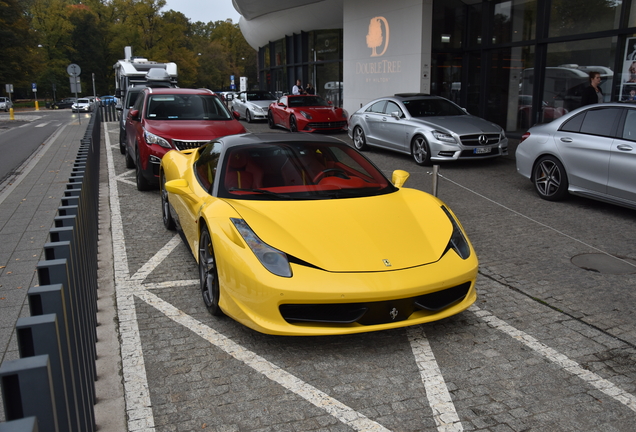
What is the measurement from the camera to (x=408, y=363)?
379 centimetres

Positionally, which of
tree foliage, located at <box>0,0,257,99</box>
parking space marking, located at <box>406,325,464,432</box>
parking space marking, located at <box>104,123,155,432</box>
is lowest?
parking space marking, located at <box>406,325,464,432</box>

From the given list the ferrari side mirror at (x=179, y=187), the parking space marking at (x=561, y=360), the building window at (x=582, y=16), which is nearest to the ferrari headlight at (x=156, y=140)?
the ferrari side mirror at (x=179, y=187)

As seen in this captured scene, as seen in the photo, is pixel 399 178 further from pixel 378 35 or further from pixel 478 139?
pixel 378 35

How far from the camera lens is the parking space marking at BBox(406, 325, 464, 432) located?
3121 mm

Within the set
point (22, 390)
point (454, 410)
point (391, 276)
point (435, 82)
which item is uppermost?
point (435, 82)

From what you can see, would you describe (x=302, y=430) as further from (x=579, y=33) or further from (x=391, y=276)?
(x=579, y=33)

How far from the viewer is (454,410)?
3.24 meters

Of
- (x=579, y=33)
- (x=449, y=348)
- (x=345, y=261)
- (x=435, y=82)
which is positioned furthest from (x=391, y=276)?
(x=435, y=82)

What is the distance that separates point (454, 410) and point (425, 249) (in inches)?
48.3

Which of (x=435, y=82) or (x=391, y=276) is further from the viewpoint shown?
(x=435, y=82)

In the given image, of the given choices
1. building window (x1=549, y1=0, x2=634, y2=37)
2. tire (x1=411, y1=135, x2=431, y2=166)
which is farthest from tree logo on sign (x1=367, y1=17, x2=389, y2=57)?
tire (x1=411, y1=135, x2=431, y2=166)

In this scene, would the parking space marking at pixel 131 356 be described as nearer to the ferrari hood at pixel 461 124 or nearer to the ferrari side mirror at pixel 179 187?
the ferrari side mirror at pixel 179 187

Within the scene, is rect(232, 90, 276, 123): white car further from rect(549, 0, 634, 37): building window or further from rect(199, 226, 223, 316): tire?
rect(199, 226, 223, 316): tire

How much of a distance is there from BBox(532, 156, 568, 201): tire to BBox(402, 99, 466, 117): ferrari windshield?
432cm
